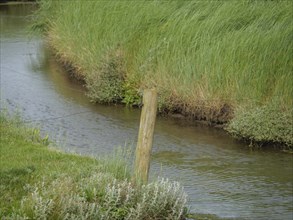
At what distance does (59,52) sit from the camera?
19.5 meters

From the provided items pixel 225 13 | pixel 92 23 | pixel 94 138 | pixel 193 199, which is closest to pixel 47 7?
pixel 92 23

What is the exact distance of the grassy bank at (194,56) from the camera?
1374 centimetres

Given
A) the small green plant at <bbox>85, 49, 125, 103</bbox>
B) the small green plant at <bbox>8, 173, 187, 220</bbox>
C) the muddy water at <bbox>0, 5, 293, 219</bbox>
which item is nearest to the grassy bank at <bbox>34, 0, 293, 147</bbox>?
the small green plant at <bbox>85, 49, 125, 103</bbox>

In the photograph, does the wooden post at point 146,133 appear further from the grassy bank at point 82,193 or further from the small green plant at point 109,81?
the small green plant at point 109,81

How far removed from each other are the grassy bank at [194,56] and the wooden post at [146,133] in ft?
17.8

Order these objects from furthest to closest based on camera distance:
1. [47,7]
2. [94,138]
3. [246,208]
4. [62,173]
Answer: [47,7] < [94,138] < [246,208] < [62,173]

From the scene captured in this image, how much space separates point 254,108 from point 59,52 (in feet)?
25.1

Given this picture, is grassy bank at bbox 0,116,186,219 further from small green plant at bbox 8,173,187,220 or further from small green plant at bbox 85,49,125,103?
small green plant at bbox 85,49,125,103

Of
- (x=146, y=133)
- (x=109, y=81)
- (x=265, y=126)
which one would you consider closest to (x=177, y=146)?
(x=265, y=126)

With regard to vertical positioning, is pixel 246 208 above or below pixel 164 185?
below

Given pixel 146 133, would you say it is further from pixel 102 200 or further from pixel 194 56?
pixel 194 56

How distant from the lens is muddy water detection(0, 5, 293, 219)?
10133 mm

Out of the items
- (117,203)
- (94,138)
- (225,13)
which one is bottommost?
(94,138)

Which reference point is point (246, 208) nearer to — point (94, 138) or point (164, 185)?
point (164, 185)
